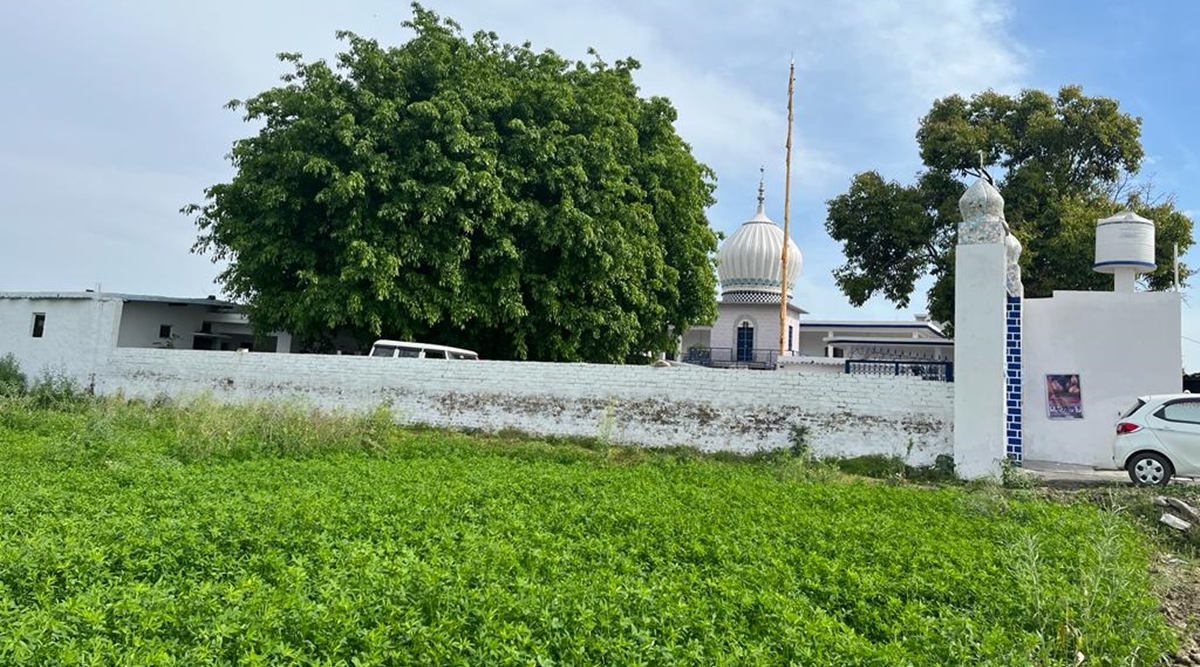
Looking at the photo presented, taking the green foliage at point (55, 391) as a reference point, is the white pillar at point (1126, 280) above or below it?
above

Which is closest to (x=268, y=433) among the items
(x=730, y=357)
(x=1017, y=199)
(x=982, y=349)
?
(x=982, y=349)

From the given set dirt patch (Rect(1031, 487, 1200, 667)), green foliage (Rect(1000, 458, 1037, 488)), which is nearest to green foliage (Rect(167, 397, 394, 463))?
green foliage (Rect(1000, 458, 1037, 488))

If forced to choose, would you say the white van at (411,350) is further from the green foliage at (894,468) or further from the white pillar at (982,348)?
the white pillar at (982,348)

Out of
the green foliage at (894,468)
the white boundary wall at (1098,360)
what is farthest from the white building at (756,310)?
the green foliage at (894,468)

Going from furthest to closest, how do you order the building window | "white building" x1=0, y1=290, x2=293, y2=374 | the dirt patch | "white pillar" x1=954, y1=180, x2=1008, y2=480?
the building window < "white building" x1=0, y1=290, x2=293, y2=374 < "white pillar" x1=954, y1=180, x2=1008, y2=480 < the dirt patch

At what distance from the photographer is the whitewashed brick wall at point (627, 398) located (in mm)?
10680

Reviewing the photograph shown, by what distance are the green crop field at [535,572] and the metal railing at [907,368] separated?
3625 millimetres

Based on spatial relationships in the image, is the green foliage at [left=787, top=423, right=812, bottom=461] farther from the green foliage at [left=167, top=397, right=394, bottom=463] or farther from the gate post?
the green foliage at [left=167, top=397, right=394, bottom=463]

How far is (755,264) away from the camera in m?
29.6

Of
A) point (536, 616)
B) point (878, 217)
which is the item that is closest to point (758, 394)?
point (536, 616)

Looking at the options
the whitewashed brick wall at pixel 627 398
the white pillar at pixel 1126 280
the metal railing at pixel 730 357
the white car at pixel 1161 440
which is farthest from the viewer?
the metal railing at pixel 730 357

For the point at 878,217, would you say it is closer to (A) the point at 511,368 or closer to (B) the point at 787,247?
(B) the point at 787,247

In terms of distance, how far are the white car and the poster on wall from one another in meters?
1.78

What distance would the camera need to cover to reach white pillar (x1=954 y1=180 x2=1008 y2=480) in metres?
9.77
